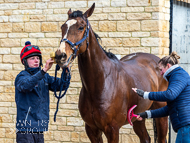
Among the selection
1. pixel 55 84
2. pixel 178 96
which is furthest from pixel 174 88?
pixel 55 84

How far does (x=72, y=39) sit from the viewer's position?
3.74 meters

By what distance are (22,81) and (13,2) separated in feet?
11.2

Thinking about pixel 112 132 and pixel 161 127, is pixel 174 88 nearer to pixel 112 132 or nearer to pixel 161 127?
pixel 112 132

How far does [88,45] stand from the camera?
4031mm

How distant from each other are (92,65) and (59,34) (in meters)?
2.60

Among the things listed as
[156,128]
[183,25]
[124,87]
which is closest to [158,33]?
[183,25]

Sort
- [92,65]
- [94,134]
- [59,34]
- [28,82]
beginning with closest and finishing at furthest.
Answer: [28,82], [92,65], [94,134], [59,34]

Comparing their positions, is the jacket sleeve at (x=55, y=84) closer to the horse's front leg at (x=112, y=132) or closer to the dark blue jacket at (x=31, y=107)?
the dark blue jacket at (x=31, y=107)

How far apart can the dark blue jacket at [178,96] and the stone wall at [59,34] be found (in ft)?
8.62

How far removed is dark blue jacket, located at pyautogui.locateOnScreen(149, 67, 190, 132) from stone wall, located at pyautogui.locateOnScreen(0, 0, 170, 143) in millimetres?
2628

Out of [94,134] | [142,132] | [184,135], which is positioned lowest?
[142,132]

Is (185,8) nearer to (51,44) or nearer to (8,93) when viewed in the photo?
(51,44)

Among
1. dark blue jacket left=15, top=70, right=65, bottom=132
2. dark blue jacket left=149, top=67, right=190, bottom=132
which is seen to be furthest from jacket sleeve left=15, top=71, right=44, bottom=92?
dark blue jacket left=149, top=67, right=190, bottom=132

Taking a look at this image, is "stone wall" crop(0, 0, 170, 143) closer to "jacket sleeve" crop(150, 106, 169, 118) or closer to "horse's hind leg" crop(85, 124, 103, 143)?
"horse's hind leg" crop(85, 124, 103, 143)
